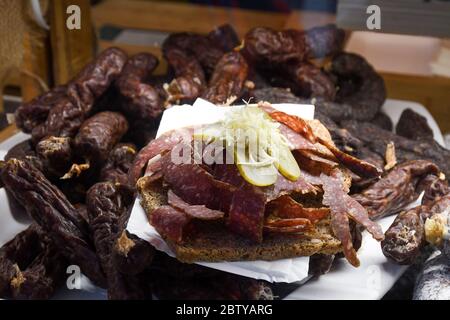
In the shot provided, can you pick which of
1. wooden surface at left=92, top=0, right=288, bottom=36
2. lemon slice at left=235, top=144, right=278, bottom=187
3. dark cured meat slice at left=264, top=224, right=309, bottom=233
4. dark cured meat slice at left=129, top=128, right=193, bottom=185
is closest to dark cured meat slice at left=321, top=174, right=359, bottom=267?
dark cured meat slice at left=264, top=224, right=309, bottom=233

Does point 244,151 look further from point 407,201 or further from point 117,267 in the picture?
point 407,201

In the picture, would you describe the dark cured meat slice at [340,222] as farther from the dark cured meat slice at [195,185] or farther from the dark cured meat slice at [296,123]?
the dark cured meat slice at [195,185]

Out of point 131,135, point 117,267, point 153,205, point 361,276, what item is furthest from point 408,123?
point 117,267

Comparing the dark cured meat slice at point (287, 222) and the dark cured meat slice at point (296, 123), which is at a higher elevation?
the dark cured meat slice at point (296, 123)

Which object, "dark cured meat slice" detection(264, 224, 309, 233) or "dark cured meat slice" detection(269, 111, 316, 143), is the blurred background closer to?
"dark cured meat slice" detection(269, 111, 316, 143)

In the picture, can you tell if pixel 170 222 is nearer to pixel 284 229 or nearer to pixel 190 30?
pixel 284 229

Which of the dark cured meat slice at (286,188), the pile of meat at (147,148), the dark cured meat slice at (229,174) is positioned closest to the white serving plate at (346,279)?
the pile of meat at (147,148)
